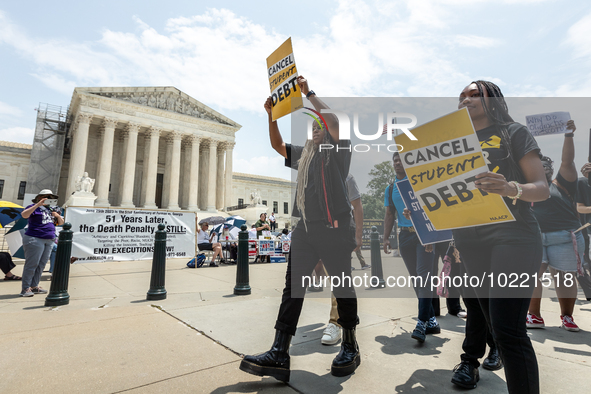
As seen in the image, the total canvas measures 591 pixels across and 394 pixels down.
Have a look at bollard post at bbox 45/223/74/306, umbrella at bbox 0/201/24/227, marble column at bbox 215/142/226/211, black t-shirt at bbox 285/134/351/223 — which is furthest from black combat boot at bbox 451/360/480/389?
marble column at bbox 215/142/226/211

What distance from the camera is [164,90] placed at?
39250mm

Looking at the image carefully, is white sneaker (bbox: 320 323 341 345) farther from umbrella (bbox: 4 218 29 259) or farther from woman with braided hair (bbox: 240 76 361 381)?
umbrella (bbox: 4 218 29 259)

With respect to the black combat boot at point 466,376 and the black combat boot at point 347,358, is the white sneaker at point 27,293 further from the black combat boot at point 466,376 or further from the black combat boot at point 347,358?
the black combat boot at point 466,376

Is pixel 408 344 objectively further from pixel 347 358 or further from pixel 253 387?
pixel 253 387

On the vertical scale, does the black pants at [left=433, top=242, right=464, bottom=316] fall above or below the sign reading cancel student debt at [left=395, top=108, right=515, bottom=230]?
below

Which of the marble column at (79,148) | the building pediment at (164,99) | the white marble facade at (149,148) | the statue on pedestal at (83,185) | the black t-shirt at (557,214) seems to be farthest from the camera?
the building pediment at (164,99)

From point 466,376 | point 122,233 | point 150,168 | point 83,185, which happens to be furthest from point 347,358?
point 150,168

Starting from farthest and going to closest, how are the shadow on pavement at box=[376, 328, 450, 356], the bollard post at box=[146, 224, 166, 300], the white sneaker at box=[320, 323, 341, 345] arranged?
the bollard post at box=[146, 224, 166, 300] < the white sneaker at box=[320, 323, 341, 345] < the shadow on pavement at box=[376, 328, 450, 356]

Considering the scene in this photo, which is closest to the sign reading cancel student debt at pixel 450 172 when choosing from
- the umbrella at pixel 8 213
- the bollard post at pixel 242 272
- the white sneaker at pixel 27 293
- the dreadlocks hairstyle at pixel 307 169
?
the dreadlocks hairstyle at pixel 307 169

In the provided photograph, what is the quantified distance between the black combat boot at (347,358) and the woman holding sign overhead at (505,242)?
25.5 inches

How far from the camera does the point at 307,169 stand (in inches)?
103

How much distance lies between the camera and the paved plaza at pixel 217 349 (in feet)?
6.91

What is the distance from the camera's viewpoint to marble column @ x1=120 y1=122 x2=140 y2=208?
3566 centimetres

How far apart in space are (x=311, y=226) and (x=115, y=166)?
141 feet
